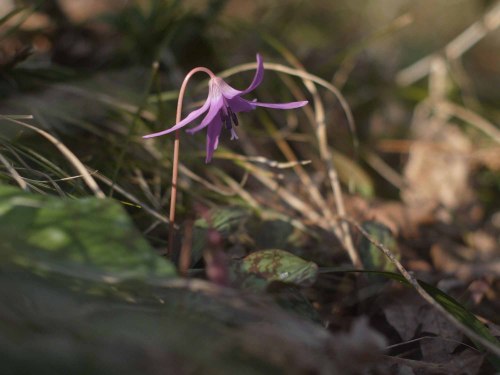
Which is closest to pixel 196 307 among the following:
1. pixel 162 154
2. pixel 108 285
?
pixel 108 285

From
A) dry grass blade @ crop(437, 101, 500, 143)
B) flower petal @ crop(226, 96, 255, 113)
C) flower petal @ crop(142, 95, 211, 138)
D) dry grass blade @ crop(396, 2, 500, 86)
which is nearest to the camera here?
flower petal @ crop(142, 95, 211, 138)

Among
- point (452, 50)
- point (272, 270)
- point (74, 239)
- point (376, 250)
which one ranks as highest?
point (452, 50)

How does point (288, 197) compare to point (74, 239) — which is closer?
point (74, 239)

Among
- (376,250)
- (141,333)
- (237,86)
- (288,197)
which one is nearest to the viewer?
(141,333)

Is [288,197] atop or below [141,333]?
below

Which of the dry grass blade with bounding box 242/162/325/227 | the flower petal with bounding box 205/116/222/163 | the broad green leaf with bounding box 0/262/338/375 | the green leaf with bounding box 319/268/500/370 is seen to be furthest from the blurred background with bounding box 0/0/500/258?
the green leaf with bounding box 319/268/500/370

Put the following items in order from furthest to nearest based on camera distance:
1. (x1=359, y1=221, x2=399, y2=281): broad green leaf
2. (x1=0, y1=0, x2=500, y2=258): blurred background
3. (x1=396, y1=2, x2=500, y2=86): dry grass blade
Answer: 1. (x1=396, y1=2, x2=500, y2=86): dry grass blade
2. (x1=0, y1=0, x2=500, y2=258): blurred background
3. (x1=359, y1=221, x2=399, y2=281): broad green leaf

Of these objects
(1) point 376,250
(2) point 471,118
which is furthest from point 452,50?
(1) point 376,250

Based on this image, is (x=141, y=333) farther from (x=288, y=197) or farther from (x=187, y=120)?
(x=288, y=197)

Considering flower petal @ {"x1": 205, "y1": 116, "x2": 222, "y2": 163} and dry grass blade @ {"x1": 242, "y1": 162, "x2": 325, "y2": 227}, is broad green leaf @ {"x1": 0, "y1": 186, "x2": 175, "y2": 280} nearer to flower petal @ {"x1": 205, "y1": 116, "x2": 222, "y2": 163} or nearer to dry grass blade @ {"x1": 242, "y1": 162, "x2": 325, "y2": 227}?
flower petal @ {"x1": 205, "y1": 116, "x2": 222, "y2": 163}

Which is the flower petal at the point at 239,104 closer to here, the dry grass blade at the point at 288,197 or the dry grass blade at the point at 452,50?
the dry grass blade at the point at 288,197
